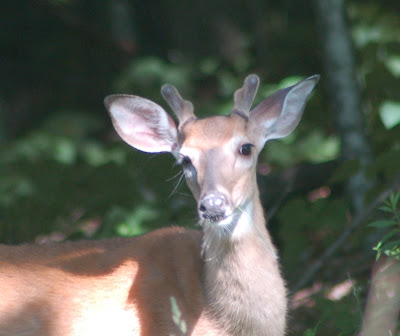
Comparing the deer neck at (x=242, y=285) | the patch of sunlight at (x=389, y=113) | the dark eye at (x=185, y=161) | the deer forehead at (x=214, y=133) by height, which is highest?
the deer forehead at (x=214, y=133)

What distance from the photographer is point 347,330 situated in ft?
15.0

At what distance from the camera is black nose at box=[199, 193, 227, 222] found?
4.00m

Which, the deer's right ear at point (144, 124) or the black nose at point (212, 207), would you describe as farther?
the deer's right ear at point (144, 124)

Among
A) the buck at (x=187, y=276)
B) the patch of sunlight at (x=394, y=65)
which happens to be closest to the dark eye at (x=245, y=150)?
the buck at (x=187, y=276)

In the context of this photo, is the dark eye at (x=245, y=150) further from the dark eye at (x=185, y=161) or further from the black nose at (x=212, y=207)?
the black nose at (x=212, y=207)

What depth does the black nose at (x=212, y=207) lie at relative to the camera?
3998 millimetres

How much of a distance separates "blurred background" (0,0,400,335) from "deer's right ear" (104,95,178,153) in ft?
1.36

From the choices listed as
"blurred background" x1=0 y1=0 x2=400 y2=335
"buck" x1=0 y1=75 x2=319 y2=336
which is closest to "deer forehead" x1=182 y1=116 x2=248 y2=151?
"buck" x1=0 y1=75 x2=319 y2=336

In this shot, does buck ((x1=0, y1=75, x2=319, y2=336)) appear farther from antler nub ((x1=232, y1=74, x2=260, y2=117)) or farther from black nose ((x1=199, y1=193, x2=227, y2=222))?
black nose ((x1=199, y1=193, x2=227, y2=222))

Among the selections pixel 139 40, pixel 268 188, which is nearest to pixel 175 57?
pixel 139 40

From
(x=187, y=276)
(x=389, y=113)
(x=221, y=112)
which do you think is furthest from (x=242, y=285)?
(x=221, y=112)

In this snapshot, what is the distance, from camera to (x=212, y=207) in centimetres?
400

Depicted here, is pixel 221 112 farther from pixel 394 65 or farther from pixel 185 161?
pixel 185 161

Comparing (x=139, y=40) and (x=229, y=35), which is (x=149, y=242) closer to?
(x=229, y=35)
